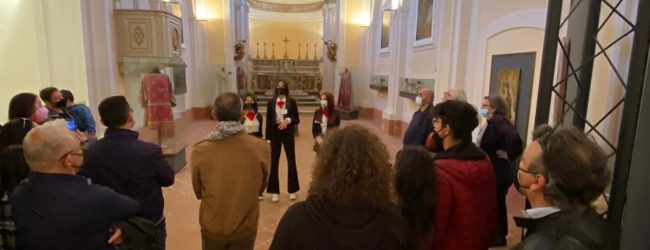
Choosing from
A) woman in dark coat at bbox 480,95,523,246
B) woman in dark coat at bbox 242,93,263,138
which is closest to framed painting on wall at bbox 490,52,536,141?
woman in dark coat at bbox 480,95,523,246

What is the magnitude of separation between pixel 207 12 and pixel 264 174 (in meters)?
12.1

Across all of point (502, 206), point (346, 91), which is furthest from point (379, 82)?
point (502, 206)

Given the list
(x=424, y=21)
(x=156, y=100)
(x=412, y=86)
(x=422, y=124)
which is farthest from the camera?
(x=412, y=86)

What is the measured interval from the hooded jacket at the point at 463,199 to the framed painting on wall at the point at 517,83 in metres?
2.93

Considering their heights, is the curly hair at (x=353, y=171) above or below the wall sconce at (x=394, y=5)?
below

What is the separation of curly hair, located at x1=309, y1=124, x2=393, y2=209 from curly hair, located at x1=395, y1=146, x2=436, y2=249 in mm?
365

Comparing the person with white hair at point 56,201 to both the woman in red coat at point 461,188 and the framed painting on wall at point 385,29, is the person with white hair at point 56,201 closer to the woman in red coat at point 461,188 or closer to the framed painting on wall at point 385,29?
the woman in red coat at point 461,188

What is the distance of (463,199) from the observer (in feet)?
6.23

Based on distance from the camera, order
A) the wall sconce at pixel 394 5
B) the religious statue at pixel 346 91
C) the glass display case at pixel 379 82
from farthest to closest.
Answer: the religious statue at pixel 346 91 → the glass display case at pixel 379 82 → the wall sconce at pixel 394 5

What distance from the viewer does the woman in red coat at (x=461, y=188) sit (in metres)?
1.88

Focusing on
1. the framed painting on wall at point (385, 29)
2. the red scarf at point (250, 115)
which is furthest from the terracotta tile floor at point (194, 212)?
the framed painting on wall at point (385, 29)

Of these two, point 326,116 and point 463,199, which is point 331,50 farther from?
point 463,199

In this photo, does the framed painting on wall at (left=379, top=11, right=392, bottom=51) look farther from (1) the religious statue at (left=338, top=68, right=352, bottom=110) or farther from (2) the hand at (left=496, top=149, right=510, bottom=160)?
(2) the hand at (left=496, top=149, right=510, bottom=160)

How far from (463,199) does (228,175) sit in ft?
4.41
